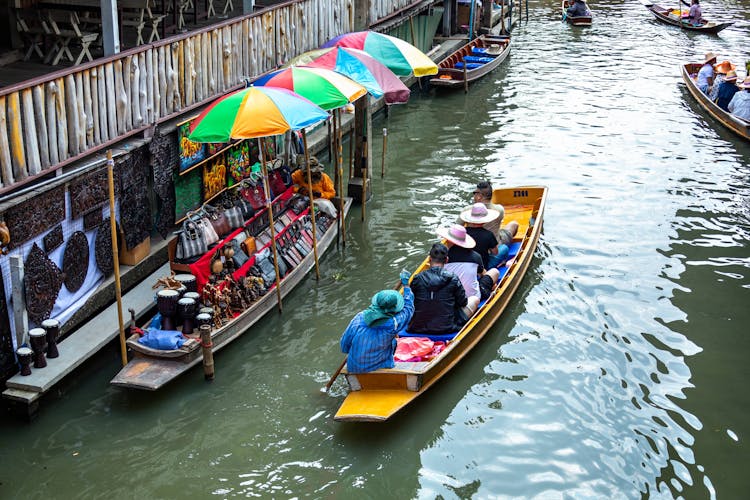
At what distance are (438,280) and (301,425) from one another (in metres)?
2.39

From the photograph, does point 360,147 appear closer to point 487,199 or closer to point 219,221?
point 487,199

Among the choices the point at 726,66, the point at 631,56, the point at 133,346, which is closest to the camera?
the point at 133,346

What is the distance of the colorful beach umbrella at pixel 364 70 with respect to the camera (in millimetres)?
13516

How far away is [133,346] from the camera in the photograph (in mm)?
9812

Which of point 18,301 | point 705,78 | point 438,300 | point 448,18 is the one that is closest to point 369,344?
point 438,300

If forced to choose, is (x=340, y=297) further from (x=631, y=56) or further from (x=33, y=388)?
(x=631, y=56)

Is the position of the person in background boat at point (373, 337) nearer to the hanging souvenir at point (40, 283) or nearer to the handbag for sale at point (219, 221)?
the handbag for sale at point (219, 221)

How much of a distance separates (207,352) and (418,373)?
101 inches

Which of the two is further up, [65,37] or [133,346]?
[65,37]

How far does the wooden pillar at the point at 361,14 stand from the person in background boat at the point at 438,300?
10.2 metres

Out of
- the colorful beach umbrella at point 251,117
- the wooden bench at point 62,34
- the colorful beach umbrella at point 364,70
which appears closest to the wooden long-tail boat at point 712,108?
the colorful beach umbrella at point 364,70

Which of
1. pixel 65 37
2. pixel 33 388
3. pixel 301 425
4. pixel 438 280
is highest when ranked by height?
pixel 65 37

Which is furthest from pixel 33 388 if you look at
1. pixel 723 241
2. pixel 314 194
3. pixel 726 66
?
pixel 726 66

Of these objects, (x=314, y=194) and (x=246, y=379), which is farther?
(x=314, y=194)
